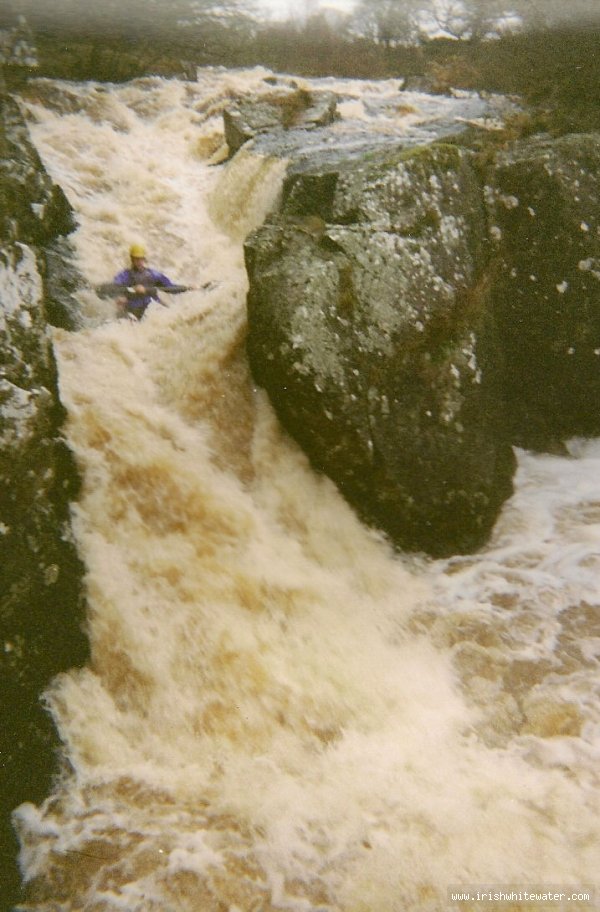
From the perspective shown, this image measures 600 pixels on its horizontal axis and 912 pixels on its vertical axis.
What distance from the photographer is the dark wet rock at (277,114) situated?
7684 mm

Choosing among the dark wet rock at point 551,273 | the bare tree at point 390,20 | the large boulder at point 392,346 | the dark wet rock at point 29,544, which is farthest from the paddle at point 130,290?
the bare tree at point 390,20

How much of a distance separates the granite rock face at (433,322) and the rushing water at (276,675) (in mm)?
338

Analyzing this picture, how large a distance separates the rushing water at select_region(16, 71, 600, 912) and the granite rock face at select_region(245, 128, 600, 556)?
34 centimetres

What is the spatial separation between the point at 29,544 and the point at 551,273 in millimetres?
4533

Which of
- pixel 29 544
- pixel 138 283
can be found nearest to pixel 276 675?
pixel 29 544

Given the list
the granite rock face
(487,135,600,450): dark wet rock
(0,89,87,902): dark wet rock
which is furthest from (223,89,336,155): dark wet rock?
(0,89,87,902): dark wet rock

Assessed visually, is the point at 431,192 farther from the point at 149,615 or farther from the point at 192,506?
the point at 149,615

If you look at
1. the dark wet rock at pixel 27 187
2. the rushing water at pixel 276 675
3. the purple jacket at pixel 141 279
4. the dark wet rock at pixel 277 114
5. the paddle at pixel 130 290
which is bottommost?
the rushing water at pixel 276 675

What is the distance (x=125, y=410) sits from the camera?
13.8ft

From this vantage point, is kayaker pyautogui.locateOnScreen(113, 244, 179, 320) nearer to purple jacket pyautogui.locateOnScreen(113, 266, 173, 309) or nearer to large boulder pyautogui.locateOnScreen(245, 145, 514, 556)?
purple jacket pyautogui.locateOnScreen(113, 266, 173, 309)

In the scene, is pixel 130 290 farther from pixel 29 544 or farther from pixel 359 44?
pixel 359 44

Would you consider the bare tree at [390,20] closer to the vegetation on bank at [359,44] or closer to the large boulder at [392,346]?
the vegetation on bank at [359,44]

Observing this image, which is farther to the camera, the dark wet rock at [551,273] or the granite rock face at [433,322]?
the dark wet rock at [551,273]

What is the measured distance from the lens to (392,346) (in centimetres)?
419
